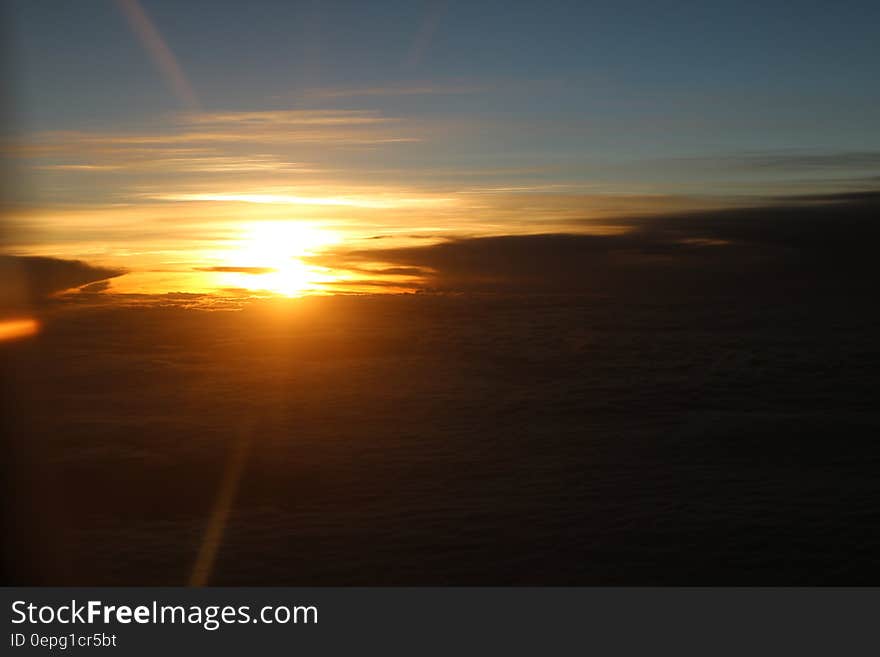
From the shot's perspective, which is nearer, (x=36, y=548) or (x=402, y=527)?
(x=36, y=548)

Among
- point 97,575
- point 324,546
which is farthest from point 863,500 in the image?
point 97,575

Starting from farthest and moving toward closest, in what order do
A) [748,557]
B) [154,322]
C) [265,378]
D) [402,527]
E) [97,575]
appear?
[154,322], [265,378], [402,527], [748,557], [97,575]

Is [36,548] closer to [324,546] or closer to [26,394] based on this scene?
[324,546]

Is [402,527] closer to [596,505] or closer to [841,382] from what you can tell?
[596,505]

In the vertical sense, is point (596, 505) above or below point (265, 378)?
below

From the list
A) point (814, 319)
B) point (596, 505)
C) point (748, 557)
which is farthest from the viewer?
point (814, 319)

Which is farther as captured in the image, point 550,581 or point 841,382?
point 841,382

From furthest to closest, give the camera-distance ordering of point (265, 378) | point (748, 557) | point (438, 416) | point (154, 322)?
point (154, 322), point (265, 378), point (438, 416), point (748, 557)

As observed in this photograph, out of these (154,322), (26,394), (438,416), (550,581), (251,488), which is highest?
(154,322)

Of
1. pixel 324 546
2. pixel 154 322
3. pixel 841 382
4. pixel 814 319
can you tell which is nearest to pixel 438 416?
pixel 324 546
